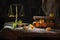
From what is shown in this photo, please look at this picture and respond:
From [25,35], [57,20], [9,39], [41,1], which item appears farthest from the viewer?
[41,1]

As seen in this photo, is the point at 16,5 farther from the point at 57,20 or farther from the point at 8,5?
the point at 57,20

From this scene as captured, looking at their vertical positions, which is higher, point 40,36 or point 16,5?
point 16,5

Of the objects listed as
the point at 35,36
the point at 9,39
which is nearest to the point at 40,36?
the point at 35,36

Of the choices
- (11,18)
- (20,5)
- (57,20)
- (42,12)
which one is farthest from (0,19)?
(57,20)

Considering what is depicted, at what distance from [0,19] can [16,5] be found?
0.72 meters

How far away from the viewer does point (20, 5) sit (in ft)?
18.9

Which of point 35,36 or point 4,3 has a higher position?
point 4,3

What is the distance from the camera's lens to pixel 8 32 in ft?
6.35

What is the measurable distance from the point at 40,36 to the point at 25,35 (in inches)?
8.6

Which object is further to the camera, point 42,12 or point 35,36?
point 42,12

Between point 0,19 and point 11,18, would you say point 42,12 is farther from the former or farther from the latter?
point 0,19

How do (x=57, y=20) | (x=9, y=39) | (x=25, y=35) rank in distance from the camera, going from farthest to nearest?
(x=57, y=20)
(x=25, y=35)
(x=9, y=39)

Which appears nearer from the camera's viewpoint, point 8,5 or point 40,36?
point 40,36

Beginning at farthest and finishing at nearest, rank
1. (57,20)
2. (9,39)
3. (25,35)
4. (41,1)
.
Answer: (41,1) < (57,20) < (25,35) < (9,39)
